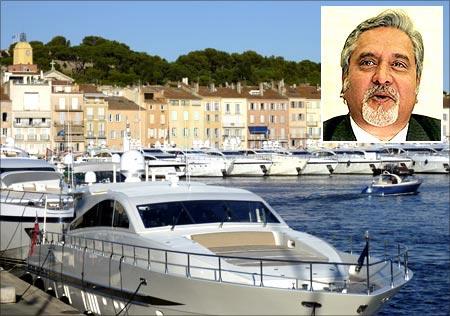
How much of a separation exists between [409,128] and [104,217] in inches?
670

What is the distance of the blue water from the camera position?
65.8ft

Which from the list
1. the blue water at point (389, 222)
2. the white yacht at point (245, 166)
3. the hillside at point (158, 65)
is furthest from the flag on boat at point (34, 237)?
the hillside at point (158, 65)

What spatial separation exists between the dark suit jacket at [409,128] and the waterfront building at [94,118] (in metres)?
54.7

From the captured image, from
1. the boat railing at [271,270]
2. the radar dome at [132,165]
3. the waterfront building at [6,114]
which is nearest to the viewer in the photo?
the boat railing at [271,270]

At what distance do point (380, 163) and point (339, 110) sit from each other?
47.6 meters

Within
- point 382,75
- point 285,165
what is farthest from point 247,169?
point 382,75

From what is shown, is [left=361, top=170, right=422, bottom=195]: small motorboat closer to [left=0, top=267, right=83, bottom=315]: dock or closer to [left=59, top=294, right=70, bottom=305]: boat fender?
[left=59, top=294, right=70, bottom=305]: boat fender

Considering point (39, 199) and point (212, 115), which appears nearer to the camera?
point (39, 199)

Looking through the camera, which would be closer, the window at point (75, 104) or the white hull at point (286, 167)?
the white hull at point (286, 167)

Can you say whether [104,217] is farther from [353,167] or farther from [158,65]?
[158,65]

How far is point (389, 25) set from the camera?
28969 mm

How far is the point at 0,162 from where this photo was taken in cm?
2461

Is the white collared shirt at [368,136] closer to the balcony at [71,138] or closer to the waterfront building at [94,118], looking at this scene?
the balcony at [71,138]

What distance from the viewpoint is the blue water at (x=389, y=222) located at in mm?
20062
